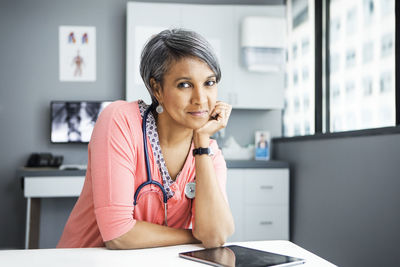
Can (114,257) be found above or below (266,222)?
above

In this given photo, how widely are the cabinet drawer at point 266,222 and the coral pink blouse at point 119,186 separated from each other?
6.61 ft

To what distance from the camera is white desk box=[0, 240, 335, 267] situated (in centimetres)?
99

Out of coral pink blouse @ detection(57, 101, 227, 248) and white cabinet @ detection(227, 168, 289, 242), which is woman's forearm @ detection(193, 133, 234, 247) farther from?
white cabinet @ detection(227, 168, 289, 242)

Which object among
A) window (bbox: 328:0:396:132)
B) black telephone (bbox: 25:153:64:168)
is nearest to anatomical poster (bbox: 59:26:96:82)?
black telephone (bbox: 25:153:64:168)

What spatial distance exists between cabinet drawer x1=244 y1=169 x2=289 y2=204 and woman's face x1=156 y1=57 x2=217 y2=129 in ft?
6.82

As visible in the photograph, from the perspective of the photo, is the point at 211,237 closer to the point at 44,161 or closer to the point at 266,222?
the point at 266,222

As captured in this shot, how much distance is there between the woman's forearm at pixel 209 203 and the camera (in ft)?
4.36

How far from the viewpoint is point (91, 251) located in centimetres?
113

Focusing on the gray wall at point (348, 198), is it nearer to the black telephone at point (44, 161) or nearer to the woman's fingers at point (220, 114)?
the woman's fingers at point (220, 114)

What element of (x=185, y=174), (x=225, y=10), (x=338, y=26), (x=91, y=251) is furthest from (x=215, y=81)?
(x=225, y=10)

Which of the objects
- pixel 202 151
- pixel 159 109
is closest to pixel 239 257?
pixel 202 151

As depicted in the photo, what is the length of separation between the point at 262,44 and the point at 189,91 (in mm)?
2417

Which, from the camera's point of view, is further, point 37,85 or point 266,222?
point 37,85

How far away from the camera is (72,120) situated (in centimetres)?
377
